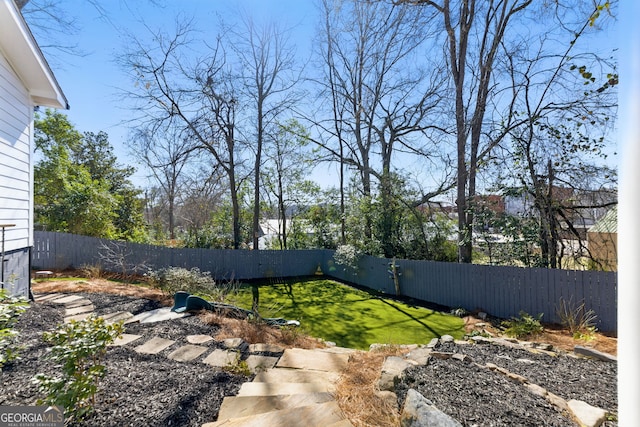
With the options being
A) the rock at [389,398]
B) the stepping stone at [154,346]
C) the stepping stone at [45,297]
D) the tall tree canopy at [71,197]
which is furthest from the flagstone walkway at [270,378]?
the tall tree canopy at [71,197]

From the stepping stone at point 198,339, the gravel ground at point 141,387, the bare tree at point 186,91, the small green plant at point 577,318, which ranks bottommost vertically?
the small green plant at point 577,318

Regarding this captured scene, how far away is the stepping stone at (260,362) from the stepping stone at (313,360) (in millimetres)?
66

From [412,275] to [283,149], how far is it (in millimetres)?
6694

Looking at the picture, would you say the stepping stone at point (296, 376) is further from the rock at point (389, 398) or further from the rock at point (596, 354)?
the rock at point (596, 354)

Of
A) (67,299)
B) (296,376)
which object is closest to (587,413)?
(296,376)

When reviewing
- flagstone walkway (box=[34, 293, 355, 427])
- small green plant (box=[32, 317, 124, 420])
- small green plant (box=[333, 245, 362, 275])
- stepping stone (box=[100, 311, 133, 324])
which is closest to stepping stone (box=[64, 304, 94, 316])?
flagstone walkway (box=[34, 293, 355, 427])

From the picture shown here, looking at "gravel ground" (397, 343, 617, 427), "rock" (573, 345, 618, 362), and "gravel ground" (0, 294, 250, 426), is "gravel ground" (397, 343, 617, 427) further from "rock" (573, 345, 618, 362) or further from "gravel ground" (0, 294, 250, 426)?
"gravel ground" (0, 294, 250, 426)

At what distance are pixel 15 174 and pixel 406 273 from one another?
296 inches

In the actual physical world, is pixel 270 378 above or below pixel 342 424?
below

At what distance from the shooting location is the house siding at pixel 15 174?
12.5 feet

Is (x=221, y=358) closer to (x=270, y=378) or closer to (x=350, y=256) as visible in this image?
(x=270, y=378)

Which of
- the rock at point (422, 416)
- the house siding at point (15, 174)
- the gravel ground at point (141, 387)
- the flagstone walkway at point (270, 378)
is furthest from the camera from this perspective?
the house siding at point (15, 174)

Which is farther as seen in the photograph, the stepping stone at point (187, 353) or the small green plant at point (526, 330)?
the small green plant at point (526, 330)

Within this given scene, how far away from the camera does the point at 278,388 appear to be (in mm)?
2086
